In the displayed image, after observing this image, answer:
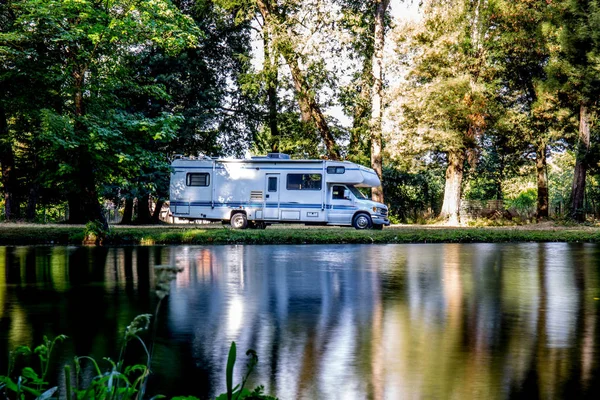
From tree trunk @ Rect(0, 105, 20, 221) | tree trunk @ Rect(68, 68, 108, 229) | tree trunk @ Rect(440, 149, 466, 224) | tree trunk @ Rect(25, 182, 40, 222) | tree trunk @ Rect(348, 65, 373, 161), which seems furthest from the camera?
tree trunk @ Rect(440, 149, 466, 224)

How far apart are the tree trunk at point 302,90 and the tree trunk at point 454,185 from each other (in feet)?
20.1

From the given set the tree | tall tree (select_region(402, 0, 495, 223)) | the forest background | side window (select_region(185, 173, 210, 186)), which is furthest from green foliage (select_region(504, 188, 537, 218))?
the tree

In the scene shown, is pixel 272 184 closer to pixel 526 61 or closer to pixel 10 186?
pixel 10 186

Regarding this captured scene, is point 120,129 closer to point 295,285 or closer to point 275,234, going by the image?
point 275,234

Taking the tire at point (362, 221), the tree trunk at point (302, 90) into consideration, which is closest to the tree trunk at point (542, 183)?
the tree trunk at point (302, 90)

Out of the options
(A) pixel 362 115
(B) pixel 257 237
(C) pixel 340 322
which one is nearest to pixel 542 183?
(A) pixel 362 115

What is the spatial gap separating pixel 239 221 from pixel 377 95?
954 cm

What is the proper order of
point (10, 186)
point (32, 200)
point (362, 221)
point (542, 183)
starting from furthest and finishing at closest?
point (542, 183)
point (32, 200)
point (10, 186)
point (362, 221)

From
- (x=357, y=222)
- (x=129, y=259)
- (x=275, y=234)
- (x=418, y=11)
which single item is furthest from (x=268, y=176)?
(x=129, y=259)

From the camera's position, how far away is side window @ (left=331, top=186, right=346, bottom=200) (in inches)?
1148

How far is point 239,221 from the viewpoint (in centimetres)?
2995

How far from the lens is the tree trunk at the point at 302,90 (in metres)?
33.4

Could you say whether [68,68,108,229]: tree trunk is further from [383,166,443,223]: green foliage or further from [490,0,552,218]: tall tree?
[383,166,443,223]: green foliage

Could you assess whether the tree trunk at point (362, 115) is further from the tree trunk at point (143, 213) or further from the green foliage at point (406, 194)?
the tree trunk at point (143, 213)
